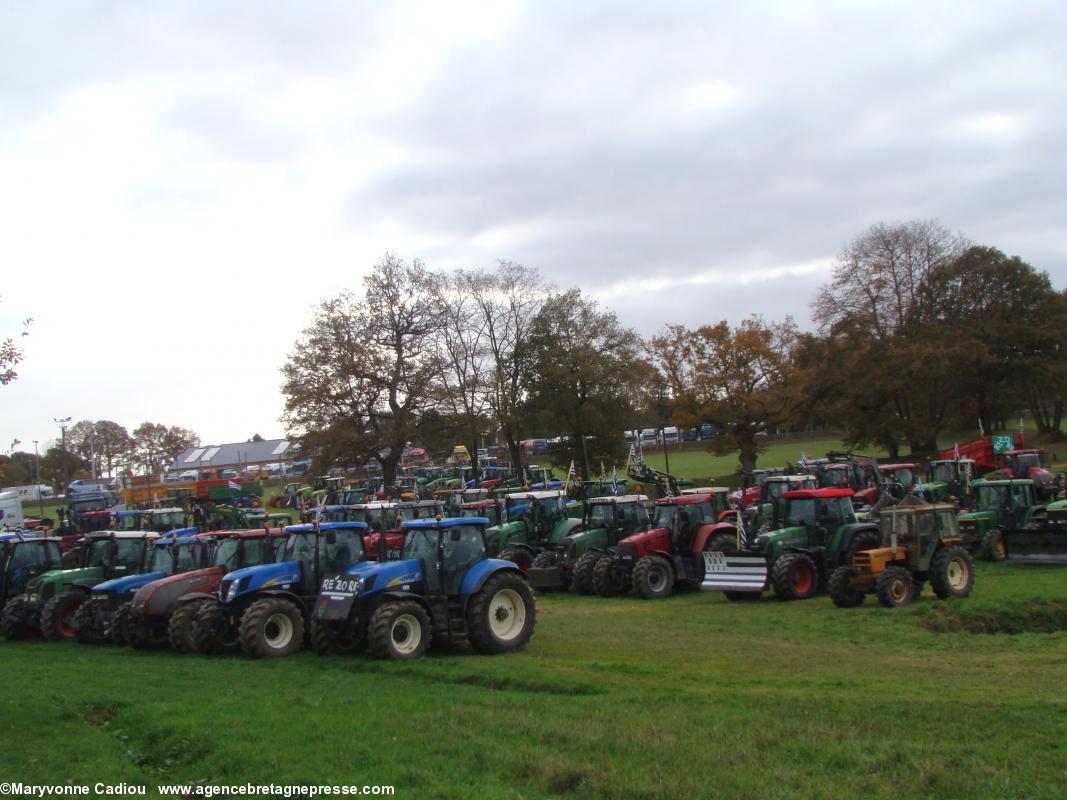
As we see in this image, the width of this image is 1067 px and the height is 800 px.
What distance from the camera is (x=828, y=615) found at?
14266mm

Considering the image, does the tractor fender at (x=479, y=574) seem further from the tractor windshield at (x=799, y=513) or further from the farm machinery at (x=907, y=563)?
the tractor windshield at (x=799, y=513)

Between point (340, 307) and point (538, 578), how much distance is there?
2989 centimetres

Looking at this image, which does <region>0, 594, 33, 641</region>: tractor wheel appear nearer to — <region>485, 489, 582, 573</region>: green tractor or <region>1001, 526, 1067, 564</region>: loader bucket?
<region>485, 489, 582, 573</region>: green tractor

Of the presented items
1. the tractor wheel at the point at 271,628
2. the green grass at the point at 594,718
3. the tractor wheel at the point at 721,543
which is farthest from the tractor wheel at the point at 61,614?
the tractor wheel at the point at 721,543

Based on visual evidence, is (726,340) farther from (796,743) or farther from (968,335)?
(796,743)

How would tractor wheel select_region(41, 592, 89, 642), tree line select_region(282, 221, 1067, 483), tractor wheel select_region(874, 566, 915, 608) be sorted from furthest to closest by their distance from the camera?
tree line select_region(282, 221, 1067, 483), tractor wheel select_region(41, 592, 89, 642), tractor wheel select_region(874, 566, 915, 608)

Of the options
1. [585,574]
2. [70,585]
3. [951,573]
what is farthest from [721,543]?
[70,585]

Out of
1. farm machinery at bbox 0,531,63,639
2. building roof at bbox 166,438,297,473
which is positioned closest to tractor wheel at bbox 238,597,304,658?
farm machinery at bbox 0,531,63,639

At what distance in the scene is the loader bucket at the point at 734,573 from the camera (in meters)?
16.2

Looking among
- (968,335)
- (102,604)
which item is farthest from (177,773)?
(968,335)

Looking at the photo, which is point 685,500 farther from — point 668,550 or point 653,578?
point 653,578

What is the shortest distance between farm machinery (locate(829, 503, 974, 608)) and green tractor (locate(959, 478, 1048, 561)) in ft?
15.1

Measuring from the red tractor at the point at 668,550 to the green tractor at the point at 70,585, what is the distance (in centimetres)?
896

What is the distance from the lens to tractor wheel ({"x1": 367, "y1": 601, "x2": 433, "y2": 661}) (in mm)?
11438
